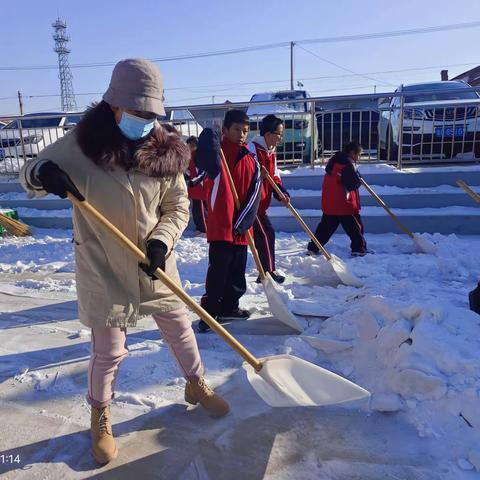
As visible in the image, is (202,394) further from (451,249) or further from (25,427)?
(451,249)

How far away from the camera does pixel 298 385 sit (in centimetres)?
233

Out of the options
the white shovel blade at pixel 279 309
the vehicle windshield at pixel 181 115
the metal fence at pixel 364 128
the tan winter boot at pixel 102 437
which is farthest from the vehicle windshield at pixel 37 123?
the tan winter boot at pixel 102 437

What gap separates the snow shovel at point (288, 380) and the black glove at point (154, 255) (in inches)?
2.5

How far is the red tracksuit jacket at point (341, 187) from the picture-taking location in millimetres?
5609

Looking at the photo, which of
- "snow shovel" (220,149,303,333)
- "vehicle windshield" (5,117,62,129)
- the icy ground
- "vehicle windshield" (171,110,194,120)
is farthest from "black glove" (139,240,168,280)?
"vehicle windshield" (5,117,62,129)

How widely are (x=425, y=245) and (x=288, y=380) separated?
4.05 m

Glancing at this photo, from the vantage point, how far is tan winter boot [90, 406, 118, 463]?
2.19 m

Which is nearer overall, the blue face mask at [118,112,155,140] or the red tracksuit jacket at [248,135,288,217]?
the blue face mask at [118,112,155,140]

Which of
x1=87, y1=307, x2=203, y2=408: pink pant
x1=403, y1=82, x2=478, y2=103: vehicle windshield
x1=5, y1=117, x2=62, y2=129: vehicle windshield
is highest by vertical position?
x1=403, y1=82, x2=478, y2=103: vehicle windshield

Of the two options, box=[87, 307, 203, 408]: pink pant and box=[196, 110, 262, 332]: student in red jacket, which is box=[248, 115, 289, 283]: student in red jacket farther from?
box=[87, 307, 203, 408]: pink pant

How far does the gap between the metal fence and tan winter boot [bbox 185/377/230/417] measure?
5.35m

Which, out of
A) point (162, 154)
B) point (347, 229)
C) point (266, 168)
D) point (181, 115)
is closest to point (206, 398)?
point (162, 154)

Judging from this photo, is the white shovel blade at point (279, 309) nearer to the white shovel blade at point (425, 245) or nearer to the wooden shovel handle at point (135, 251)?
the wooden shovel handle at point (135, 251)

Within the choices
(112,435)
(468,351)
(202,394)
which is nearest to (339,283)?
(468,351)
